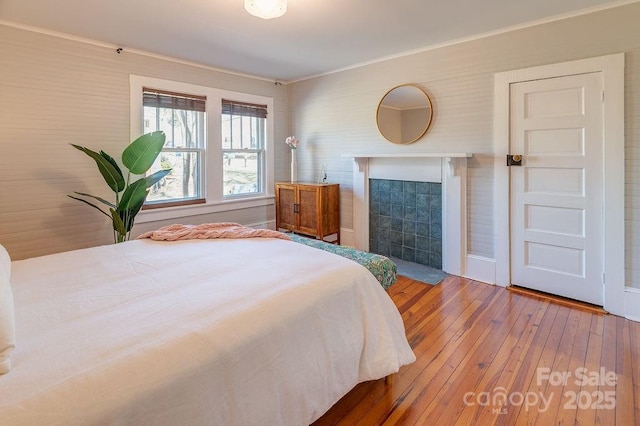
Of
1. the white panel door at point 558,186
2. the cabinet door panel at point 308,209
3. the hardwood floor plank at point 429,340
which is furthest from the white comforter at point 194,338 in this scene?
the cabinet door panel at point 308,209

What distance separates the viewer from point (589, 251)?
282 centimetres

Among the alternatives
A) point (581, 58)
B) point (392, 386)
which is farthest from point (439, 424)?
point (581, 58)

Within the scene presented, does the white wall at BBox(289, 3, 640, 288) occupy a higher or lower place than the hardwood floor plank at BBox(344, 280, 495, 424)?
higher

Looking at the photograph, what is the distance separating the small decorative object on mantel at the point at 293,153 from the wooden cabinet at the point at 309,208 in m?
0.44

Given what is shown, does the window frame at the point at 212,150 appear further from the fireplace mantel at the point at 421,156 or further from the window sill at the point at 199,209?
the fireplace mantel at the point at 421,156

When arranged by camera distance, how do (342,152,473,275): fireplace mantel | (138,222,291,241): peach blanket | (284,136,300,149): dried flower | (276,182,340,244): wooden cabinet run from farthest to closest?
1. (284,136,300,149): dried flower
2. (276,182,340,244): wooden cabinet
3. (342,152,473,275): fireplace mantel
4. (138,222,291,241): peach blanket

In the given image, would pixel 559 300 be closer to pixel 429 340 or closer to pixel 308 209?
Result: pixel 429 340

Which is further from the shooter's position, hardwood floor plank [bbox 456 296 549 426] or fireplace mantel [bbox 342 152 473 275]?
fireplace mantel [bbox 342 152 473 275]

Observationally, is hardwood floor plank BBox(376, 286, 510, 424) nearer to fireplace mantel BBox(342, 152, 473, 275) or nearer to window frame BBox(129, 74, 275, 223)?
fireplace mantel BBox(342, 152, 473, 275)

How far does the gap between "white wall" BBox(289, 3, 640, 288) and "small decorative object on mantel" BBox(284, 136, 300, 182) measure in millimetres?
102

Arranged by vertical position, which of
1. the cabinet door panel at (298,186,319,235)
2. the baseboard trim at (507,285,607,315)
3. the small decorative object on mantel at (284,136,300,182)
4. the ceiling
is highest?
the ceiling

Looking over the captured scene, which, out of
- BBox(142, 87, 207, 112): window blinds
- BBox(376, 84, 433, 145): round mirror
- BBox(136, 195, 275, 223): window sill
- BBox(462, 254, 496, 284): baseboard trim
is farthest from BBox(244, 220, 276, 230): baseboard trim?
BBox(462, 254, 496, 284): baseboard trim

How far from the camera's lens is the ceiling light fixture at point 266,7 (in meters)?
2.13

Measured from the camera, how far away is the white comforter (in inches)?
36.5
